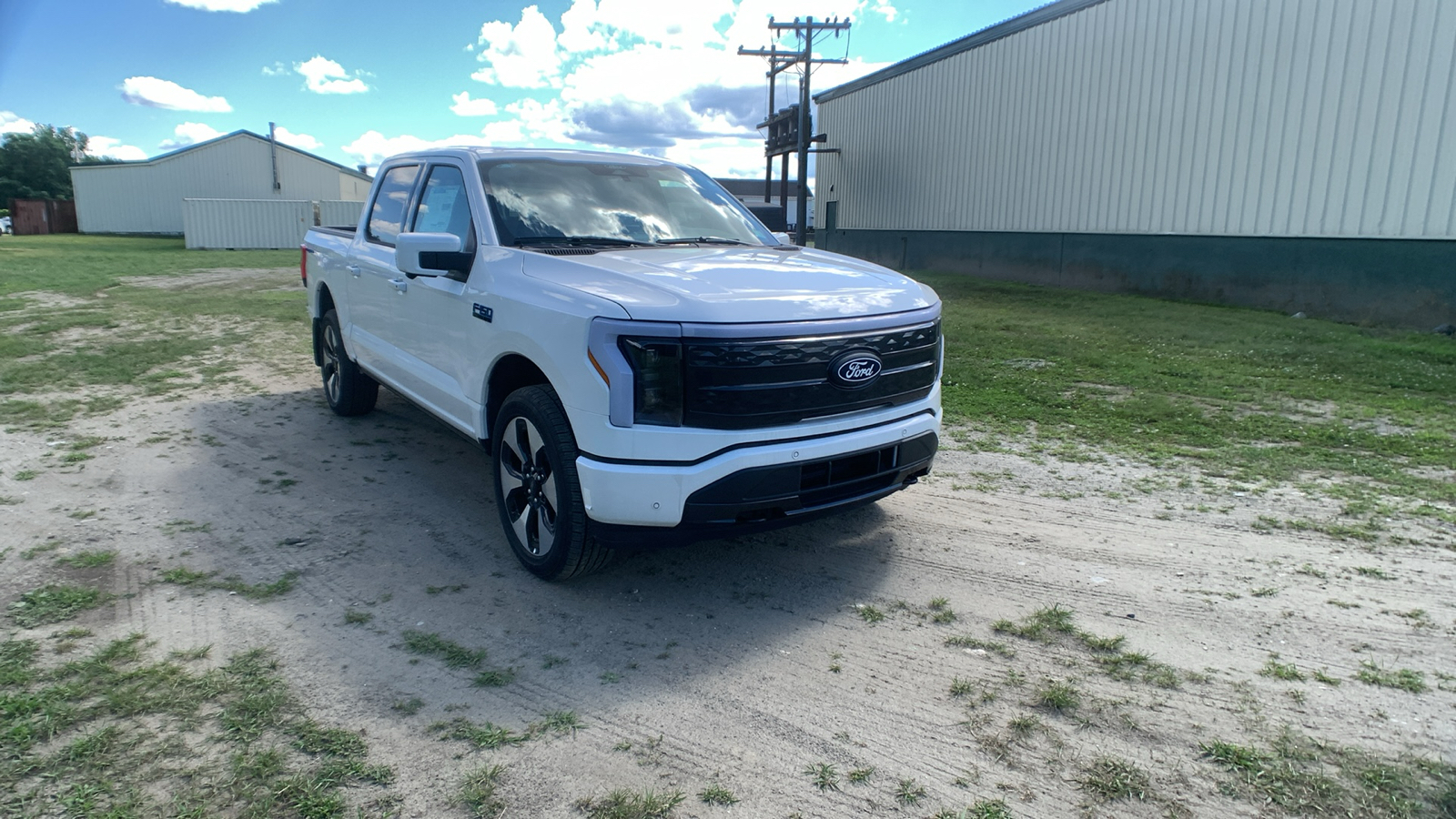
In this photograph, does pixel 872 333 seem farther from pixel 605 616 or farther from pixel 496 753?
pixel 496 753

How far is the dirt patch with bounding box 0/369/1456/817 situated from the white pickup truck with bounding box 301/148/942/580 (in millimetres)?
461

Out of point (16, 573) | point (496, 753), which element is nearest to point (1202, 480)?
point (496, 753)

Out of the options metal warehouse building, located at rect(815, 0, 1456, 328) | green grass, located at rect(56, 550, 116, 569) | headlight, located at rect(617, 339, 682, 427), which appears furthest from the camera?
metal warehouse building, located at rect(815, 0, 1456, 328)

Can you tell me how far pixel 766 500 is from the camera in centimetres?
359

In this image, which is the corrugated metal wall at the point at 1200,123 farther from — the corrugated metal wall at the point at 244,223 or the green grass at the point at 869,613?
the corrugated metal wall at the point at 244,223

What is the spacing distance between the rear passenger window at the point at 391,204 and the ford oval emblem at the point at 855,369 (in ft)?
10.7

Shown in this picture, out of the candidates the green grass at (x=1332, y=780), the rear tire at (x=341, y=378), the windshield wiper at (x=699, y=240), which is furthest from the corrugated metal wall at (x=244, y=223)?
the green grass at (x=1332, y=780)

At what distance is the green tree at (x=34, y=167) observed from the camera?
65.1 meters

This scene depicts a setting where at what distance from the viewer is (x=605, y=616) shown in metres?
3.78

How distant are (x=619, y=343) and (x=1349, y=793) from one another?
2676 mm

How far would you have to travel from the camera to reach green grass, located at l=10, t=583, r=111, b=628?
143 inches

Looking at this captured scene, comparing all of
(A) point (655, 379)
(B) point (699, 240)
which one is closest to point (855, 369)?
(A) point (655, 379)

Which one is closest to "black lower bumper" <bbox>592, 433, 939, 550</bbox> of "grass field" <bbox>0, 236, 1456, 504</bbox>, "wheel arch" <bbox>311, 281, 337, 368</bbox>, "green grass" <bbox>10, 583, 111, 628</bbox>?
"green grass" <bbox>10, 583, 111, 628</bbox>

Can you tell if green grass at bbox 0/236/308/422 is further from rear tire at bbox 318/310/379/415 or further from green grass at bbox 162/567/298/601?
green grass at bbox 162/567/298/601
